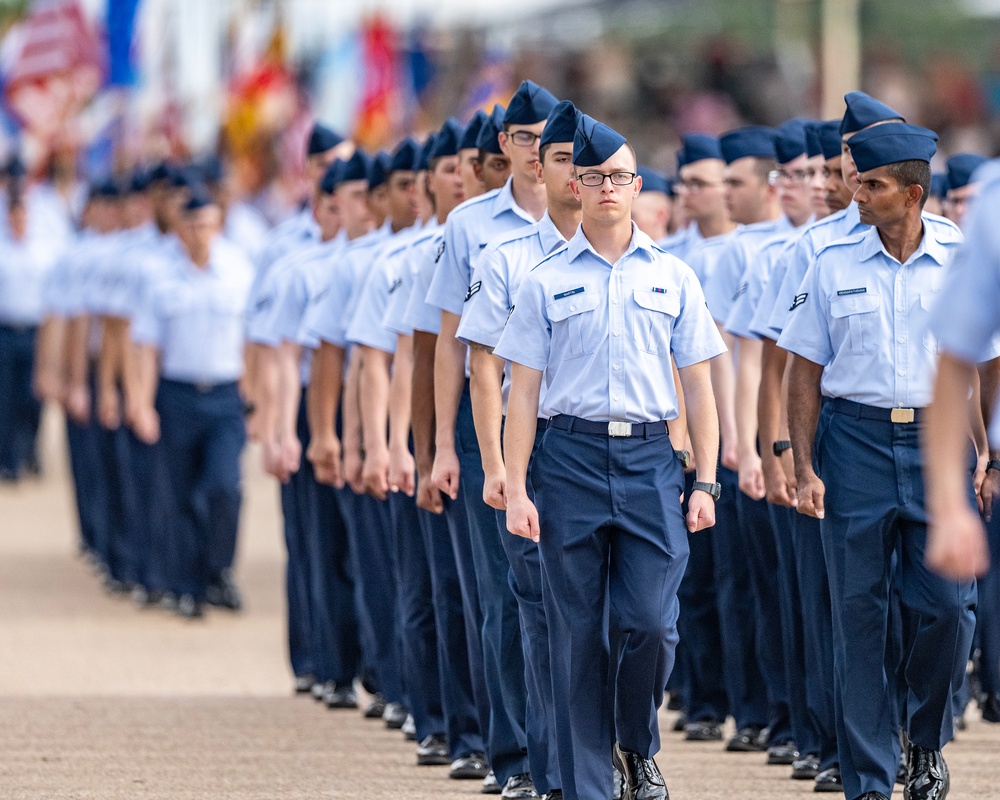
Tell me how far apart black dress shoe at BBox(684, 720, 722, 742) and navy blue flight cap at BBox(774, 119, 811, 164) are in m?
2.51

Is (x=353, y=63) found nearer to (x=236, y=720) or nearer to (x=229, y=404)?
(x=229, y=404)

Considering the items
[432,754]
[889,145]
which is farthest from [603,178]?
[432,754]

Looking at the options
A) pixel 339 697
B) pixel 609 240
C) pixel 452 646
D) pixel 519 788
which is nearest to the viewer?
pixel 609 240

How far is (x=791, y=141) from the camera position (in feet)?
31.4

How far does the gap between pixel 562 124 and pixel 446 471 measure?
138 cm

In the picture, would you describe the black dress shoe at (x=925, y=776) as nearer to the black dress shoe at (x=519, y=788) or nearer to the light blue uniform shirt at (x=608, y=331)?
the black dress shoe at (x=519, y=788)

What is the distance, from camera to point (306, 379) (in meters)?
11.3

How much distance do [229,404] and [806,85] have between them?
816 inches

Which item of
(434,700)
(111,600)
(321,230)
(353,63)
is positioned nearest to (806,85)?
(353,63)

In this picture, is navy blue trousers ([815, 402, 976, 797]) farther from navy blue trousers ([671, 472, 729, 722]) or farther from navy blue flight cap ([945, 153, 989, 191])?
navy blue flight cap ([945, 153, 989, 191])

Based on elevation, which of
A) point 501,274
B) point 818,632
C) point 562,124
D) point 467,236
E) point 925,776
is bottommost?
point 925,776

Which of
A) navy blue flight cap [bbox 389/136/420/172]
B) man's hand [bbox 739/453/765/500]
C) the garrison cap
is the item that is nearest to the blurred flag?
navy blue flight cap [bbox 389/136/420/172]

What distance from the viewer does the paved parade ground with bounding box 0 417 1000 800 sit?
8.32 meters

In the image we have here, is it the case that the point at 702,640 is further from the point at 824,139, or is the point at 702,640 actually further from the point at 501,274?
the point at 501,274
